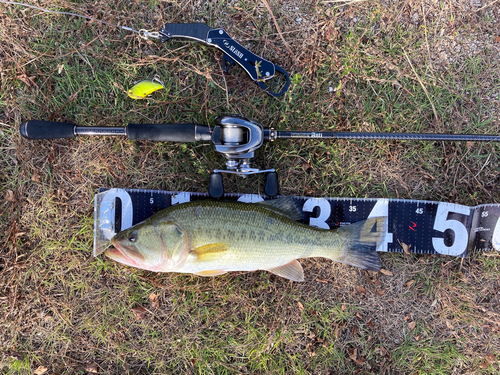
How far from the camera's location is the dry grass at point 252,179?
11.6 ft

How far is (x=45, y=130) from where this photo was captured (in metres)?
3.22

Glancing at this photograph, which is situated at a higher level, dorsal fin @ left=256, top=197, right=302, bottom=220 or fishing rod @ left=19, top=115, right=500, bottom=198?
fishing rod @ left=19, top=115, right=500, bottom=198

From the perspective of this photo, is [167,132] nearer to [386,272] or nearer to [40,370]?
[386,272]

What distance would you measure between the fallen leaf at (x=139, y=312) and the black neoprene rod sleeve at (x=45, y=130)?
6.53 ft

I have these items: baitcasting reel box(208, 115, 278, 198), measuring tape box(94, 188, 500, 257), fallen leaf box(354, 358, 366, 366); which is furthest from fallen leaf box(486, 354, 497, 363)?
baitcasting reel box(208, 115, 278, 198)

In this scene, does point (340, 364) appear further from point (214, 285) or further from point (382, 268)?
point (214, 285)

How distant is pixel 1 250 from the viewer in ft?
11.7

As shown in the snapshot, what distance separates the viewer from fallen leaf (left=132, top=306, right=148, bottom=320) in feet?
11.6

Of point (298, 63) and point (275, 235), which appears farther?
point (298, 63)

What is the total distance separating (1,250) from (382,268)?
169 inches

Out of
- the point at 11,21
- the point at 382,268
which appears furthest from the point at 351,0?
the point at 11,21

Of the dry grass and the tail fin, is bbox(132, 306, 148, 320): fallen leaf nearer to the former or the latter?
the dry grass

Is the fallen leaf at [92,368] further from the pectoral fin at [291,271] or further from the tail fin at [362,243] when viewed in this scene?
the tail fin at [362,243]

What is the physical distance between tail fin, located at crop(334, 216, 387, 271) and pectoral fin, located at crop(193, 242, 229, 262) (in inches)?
46.0
